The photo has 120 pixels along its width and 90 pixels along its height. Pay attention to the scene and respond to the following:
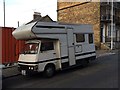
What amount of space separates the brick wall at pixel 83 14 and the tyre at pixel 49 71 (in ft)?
73.8

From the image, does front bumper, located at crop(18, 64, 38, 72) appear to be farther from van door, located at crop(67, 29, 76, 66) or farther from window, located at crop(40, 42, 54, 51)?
van door, located at crop(67, 29, 76, 66)

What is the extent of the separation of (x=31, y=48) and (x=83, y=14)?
84.4ft

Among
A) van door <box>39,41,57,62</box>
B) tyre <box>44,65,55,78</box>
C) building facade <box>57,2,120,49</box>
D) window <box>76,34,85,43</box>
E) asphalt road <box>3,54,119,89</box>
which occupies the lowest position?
asphalt road <box>3,54,119,89</box>

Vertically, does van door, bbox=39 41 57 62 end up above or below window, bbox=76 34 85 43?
below

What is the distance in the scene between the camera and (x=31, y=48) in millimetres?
13586

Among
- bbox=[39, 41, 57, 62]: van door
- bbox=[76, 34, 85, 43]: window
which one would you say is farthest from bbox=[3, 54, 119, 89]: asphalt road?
bbox=[76, 34, 85, 43]: window

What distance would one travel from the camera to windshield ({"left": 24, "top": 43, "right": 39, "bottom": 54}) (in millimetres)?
13276

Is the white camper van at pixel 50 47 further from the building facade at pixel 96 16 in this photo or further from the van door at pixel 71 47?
the building facade at pixel 96 16

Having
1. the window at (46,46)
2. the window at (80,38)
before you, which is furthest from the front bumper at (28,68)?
the window at (80,38)

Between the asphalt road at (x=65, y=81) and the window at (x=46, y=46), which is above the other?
the window at (x=46, y=46)

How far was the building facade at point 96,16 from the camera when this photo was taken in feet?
119

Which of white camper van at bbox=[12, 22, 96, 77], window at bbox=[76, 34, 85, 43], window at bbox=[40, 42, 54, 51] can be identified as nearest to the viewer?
white camper van at bbox=[12, 22, 96, 77]

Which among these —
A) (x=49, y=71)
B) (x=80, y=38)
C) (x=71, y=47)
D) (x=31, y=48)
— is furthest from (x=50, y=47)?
(x=80, y=38)

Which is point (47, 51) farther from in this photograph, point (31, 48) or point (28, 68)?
point (28, 68)
